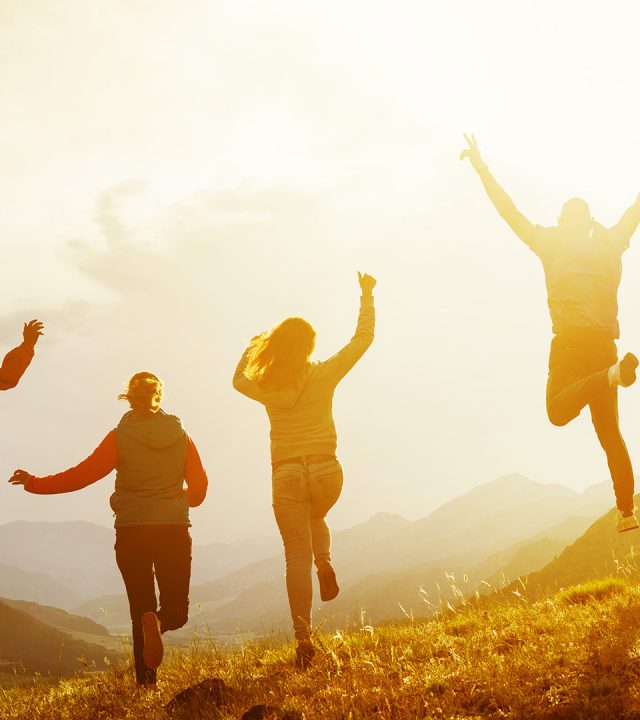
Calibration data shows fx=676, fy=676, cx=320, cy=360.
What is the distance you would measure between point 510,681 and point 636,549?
5.94 m

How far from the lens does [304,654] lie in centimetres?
513

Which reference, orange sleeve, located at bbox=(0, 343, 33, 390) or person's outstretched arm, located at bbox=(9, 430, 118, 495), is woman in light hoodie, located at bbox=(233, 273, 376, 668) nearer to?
person's outstretched arm, located at bbox=(9, 430, 118, 495)

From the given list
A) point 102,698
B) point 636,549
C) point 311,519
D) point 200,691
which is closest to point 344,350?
point 311,519

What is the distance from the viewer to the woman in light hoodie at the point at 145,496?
5.66 m

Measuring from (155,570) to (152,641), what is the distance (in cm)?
78

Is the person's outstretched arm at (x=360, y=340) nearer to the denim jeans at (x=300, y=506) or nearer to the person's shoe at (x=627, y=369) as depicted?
the denim jeans at (x=300, y=506)

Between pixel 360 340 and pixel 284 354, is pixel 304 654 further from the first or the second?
pixel 360 340

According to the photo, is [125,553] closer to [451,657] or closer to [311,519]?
[311,519]

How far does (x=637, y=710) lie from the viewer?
10.1 feet

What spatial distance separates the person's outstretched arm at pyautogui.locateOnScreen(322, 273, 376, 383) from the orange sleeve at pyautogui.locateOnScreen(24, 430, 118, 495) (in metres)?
2.01

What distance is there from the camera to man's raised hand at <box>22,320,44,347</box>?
664 cm

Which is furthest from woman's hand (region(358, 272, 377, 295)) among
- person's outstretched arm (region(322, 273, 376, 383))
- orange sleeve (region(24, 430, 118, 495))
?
orange sleeve (region(24, 430, 118, 495))

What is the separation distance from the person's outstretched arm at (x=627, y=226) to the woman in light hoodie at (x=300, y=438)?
2.75 m

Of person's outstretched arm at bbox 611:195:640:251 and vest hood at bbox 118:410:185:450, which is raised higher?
person's outstretched arm at bbox 611:195:640:251
